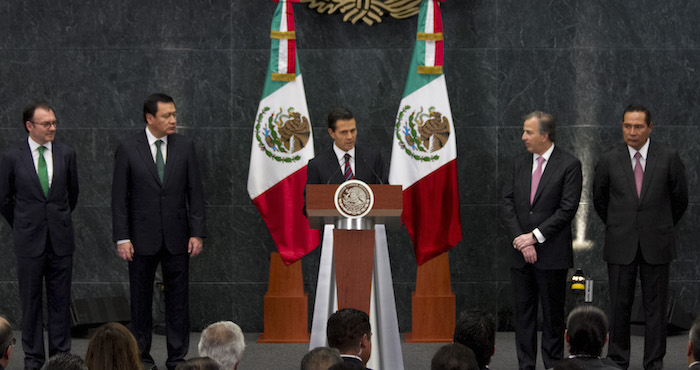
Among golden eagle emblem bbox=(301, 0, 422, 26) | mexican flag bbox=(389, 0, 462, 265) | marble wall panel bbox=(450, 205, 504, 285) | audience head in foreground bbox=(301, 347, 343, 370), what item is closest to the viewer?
audience head in foreground bbox=(301, 347, 343, 370)

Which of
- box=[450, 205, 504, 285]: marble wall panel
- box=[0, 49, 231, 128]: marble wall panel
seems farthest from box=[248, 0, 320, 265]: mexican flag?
box=[450, 205, 504, 285]: marble wall panel

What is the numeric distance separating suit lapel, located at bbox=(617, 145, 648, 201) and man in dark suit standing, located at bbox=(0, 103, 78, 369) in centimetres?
338

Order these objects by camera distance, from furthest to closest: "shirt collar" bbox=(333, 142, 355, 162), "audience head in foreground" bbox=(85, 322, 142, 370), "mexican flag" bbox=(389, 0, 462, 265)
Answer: "mexican flag" bbox=(389, 0, 462, 265)
"shirt collar" bbox=(333, 142, 355, 162)
"audience head in foreground" bbox=(85, 322, 142, 370)

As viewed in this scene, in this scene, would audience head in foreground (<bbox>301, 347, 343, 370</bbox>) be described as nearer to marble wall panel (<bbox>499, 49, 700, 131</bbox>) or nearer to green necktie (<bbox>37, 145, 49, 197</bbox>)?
green necktie (<bbox>37, 145, 49, 197</bbox>)

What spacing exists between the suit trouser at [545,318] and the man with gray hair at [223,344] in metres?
2.52

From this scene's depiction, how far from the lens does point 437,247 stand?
6492 millimetres

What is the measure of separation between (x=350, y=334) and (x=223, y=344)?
1.64 feet

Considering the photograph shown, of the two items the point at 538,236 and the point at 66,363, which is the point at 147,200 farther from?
the point at 66,363

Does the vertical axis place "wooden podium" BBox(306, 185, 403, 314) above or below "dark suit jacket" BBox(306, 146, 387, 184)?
below

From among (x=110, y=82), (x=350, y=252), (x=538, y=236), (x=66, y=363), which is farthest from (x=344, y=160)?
(x=66, y=363)

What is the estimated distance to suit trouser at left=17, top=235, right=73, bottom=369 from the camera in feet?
17.6

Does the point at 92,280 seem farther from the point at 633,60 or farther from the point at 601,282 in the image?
the point at 633,60

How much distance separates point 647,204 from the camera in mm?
5402

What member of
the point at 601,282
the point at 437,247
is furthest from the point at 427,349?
the point at 601,282
